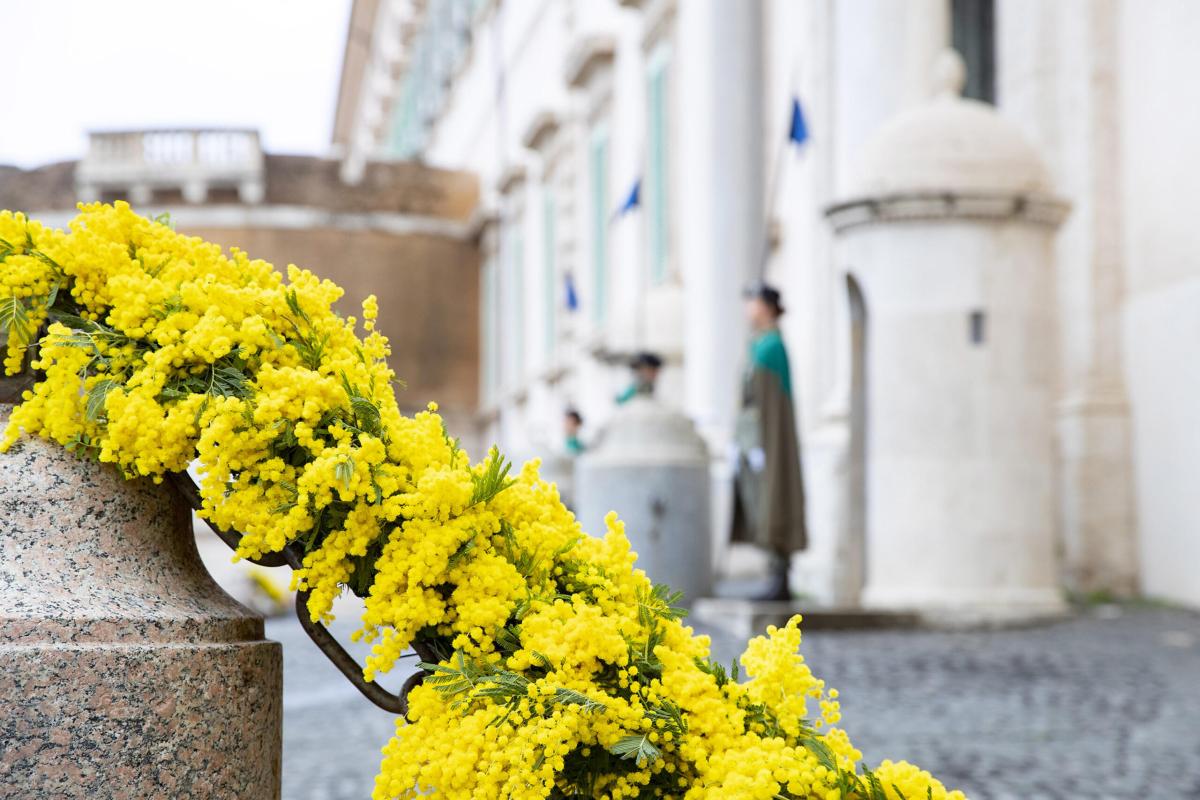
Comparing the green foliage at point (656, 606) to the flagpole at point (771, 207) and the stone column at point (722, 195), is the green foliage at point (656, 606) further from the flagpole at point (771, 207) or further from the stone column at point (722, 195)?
the stone column at point (722, 195)

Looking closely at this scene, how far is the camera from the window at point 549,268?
27734 mm

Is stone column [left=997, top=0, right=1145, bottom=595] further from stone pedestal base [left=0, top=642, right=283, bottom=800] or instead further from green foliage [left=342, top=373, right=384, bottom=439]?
stone pedestal base [left=0, top=642, right=283, bottom=800]

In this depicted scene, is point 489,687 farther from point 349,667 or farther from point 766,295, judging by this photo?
point 766,295

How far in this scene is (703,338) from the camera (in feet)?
51.5

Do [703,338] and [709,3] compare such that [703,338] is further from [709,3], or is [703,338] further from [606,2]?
[606,2]

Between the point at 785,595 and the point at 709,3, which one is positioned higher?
the point at 709,3

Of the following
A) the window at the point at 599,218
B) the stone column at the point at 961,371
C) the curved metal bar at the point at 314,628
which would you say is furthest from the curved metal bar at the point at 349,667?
the window at the point at 599,218

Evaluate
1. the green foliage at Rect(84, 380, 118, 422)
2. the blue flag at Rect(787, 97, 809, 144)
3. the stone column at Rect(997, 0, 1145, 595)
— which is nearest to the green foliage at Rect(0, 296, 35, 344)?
the green foliage at Rect(84, 380, 118, 422)

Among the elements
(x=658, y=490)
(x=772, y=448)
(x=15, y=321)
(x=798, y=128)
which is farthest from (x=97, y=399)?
(x=798, y=128)

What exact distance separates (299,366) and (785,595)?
27.0ft

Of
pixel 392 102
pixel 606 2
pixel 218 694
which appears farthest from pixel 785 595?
pixel 392 102

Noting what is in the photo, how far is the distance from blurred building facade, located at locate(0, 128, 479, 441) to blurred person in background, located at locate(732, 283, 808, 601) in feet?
94.5

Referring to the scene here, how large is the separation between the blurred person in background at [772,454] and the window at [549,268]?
1740 centimetres

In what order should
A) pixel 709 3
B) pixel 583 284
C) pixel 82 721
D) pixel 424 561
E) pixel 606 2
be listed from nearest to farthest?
pixel 82 721, pixel 424 561, pixel 709 3, pixel 606 2, pixel 583 284
